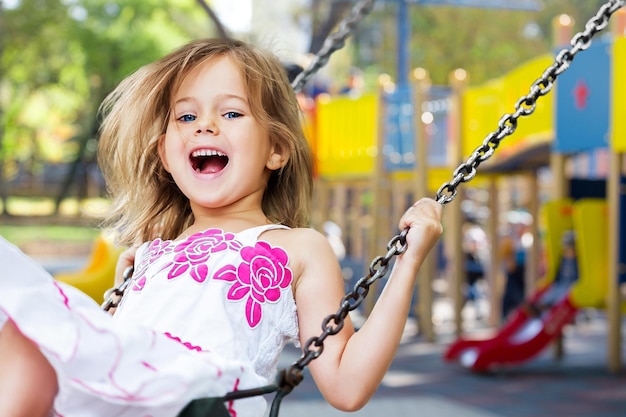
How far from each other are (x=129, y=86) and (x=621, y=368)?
575cm

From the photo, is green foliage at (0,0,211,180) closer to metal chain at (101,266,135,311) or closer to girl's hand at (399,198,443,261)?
metal chain at (101,266,135,311)

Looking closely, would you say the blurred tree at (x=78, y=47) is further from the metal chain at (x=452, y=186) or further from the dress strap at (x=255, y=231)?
the metal chain at (x=452, y=186)

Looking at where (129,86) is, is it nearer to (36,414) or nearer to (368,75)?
(36,414)

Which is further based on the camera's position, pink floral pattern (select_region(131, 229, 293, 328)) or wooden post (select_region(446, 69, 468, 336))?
wooden post (select_region(446, 69, 468, 336))

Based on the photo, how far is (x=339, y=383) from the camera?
1890 mm

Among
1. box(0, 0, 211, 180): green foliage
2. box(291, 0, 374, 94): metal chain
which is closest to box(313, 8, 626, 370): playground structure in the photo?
box(291, 0, 374, 94): metal chain

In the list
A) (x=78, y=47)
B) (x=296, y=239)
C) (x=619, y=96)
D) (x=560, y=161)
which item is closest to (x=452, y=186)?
(x=296, y=239)

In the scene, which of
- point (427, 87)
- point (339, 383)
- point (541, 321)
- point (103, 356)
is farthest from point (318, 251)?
point (427, 87)

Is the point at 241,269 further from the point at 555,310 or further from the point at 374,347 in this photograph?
the point at 555,310

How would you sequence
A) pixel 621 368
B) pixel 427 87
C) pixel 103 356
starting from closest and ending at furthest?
pixel 103 356 < pixel 621 368 < pixel 427 87

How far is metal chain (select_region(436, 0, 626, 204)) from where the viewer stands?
78.2 inches

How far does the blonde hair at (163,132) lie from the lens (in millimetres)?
2191

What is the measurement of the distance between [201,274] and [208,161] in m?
0.29

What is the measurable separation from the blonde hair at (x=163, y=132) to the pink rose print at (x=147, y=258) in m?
0.12
